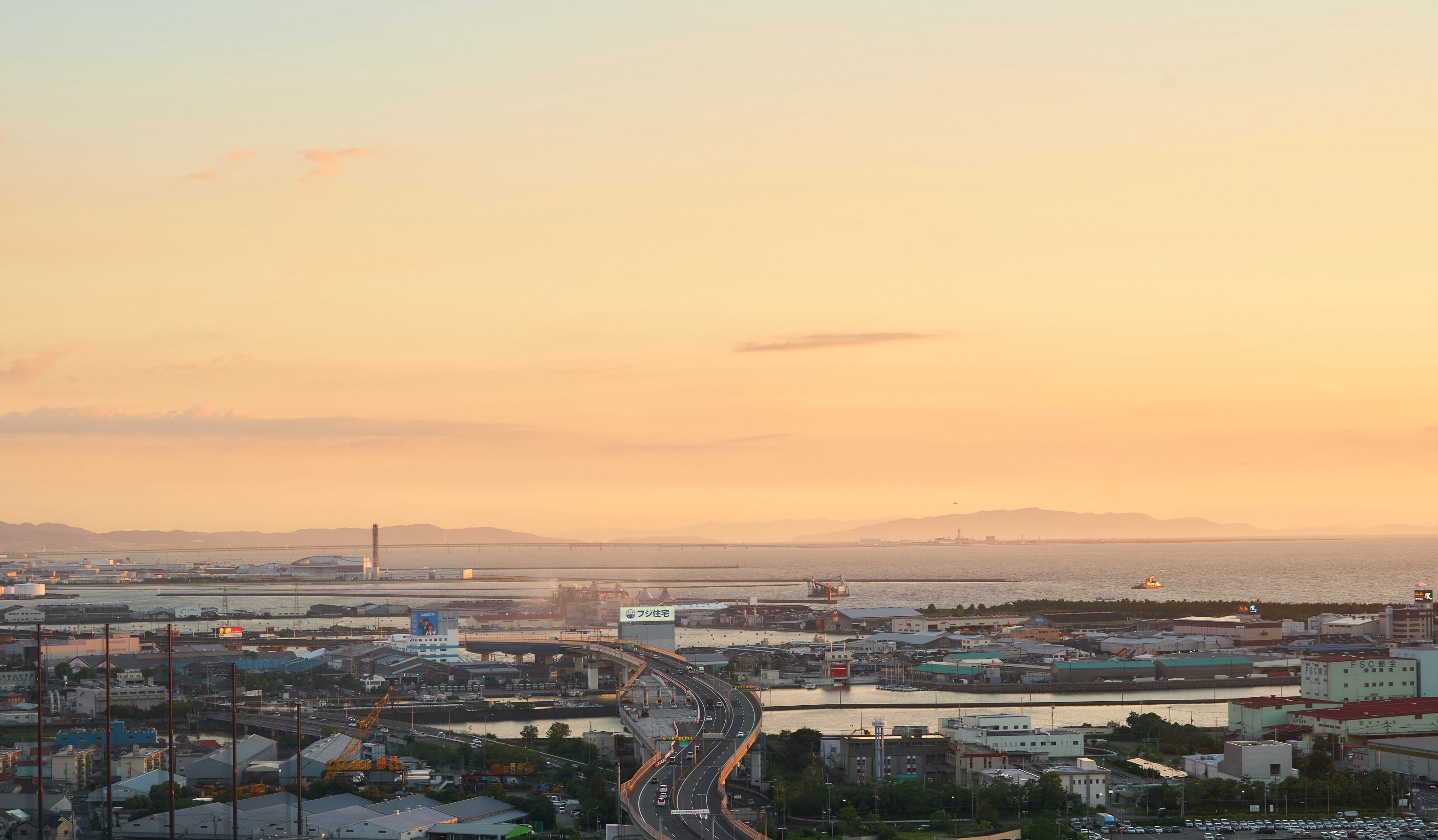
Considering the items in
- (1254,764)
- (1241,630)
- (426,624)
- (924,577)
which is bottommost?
(924,577)

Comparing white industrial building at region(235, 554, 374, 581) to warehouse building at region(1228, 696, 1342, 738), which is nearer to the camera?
warehouse building at region(1228, 696, 1342, 738)

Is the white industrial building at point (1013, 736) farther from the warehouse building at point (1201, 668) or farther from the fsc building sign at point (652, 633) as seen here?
the fsc building sign at point (652, 633)

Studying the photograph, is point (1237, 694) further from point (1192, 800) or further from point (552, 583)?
point (552, 583)

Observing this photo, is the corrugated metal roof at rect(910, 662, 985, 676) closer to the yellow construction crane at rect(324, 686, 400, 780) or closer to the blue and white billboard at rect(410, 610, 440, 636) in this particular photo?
the blue and white billboard at rect(410, 610, 440, 636)

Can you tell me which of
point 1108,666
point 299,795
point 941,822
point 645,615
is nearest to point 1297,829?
point 941,822

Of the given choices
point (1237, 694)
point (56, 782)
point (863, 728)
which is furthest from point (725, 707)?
point (1237, 694)

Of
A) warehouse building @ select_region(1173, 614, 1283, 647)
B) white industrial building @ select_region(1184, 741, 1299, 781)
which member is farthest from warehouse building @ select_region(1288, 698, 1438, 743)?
warehouse building @ select_region(1173, 614, 1283, 647)

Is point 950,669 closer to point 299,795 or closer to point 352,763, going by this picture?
point 352,763
